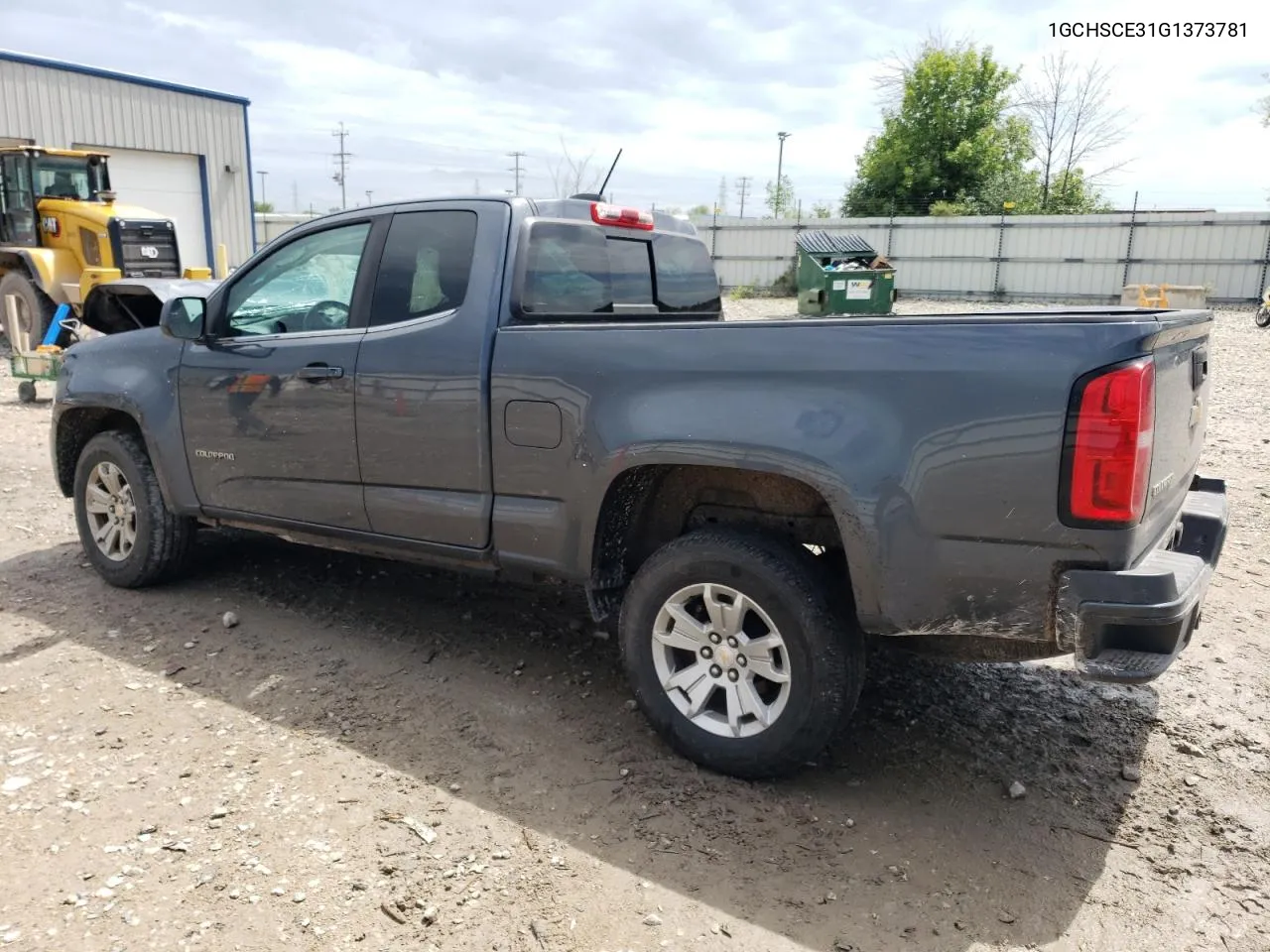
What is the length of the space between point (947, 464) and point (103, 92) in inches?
997

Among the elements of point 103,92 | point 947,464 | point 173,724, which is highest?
point 103,92

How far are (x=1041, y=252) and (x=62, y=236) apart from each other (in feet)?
77.2

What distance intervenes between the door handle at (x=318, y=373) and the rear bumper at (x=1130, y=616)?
290 centimetres

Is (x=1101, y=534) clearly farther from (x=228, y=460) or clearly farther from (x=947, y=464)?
(x=228, y=460)

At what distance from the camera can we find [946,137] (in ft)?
118

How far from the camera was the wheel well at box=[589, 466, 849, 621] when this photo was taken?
10.7ft

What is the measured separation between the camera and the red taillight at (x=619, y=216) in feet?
13.6

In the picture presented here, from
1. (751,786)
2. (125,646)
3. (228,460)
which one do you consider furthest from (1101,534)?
(125,646)

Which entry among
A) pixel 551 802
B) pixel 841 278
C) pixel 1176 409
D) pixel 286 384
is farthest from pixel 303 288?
pixel 841 278

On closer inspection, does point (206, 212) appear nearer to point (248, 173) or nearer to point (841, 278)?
point (248, 173)

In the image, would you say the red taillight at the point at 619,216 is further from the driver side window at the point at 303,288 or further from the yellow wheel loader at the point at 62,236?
the yellow wheel loader at the point at 62,236

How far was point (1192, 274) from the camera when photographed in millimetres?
25031

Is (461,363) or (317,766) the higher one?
(461,363)

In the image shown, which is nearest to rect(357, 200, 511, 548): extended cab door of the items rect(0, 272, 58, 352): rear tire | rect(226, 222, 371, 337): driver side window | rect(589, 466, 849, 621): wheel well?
rect(226, 222, 371, 337): driver side window
